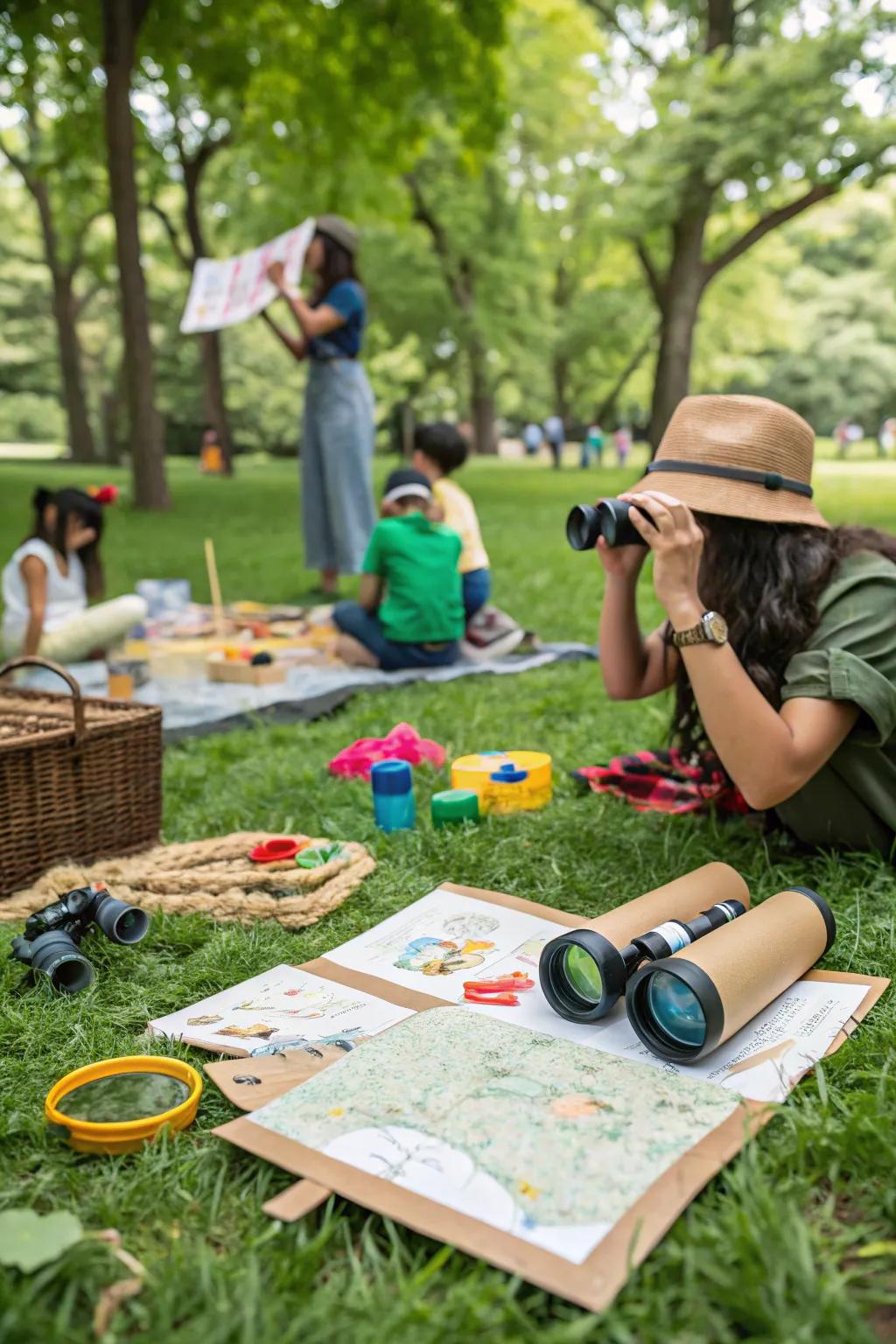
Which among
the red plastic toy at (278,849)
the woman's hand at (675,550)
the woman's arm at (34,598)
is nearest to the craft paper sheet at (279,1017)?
the red plastic toy at (278,849)

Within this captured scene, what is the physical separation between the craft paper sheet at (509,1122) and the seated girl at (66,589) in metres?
3.08

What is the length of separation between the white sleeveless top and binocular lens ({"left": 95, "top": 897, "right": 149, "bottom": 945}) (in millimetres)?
2355

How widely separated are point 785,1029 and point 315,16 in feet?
33.4

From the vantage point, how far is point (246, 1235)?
1.21 meters

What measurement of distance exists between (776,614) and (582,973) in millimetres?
806

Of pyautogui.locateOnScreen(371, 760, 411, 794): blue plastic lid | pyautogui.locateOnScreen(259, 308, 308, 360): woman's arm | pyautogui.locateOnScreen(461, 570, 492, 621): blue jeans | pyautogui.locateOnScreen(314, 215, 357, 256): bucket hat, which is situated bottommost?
pyautogui.locateOnScreen(371, 760, 411, 794): blue plastic lid

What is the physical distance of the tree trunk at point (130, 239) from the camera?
9078mm

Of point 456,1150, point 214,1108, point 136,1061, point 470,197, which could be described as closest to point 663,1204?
point 456,1150

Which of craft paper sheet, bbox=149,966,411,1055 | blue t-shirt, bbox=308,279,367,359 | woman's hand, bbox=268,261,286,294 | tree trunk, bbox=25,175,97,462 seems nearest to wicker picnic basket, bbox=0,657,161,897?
craft paper sheet, bbox=149,966,411,1055

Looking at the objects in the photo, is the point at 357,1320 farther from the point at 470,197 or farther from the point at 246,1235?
the point at 470,197

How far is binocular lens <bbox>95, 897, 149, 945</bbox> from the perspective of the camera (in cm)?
196

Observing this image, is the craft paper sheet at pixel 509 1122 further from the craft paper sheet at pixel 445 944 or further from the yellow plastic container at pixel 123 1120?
the craft paper sheet at pixel 445 944

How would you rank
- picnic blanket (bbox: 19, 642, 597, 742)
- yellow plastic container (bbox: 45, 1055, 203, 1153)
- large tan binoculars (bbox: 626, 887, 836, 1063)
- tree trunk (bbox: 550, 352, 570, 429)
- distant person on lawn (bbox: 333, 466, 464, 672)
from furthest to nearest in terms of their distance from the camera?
tree trunk (bbox: 550, 352, 570, 429) < distant person on lawn (bbox: 333, 466, 464, 672) < picnic blanket (bbox: 19, 642, 597, 742) < large tan binoculars (bbox: 626, 887, 836, 1063) < yellow plastic container (bbox: 45, 1055, 203, 1153)

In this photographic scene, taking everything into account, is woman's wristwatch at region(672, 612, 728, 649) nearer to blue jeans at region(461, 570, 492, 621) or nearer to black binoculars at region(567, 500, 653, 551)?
black binoculars at region(567, 500, 653, 551)
